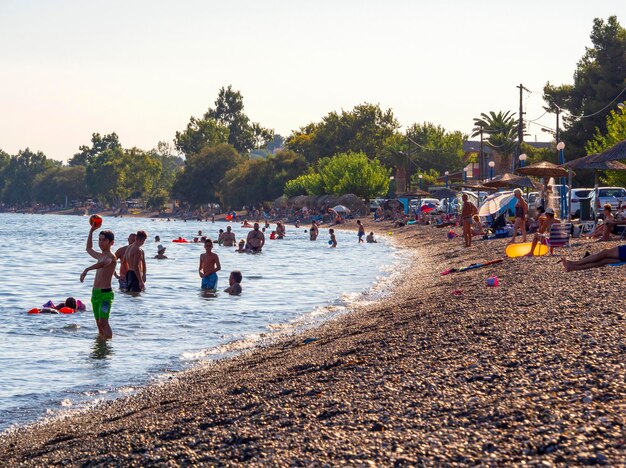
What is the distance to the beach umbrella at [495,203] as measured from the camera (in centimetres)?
3450

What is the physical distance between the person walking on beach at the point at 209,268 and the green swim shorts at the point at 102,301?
5871 mm

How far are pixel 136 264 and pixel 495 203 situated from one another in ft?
67.6

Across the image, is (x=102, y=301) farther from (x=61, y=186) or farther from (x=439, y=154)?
(x=61, y=186)

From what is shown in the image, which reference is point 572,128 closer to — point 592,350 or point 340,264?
point 340,264

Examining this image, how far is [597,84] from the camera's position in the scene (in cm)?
5700

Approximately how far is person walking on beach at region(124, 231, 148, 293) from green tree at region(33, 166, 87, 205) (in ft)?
519

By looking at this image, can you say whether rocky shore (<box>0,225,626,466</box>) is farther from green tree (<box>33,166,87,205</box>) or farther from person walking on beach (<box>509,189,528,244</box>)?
green tree (<box>33,166,87,205</box>)

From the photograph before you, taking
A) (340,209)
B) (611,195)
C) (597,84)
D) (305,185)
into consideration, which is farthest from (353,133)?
(611,195)

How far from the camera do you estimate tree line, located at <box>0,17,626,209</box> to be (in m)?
56.5

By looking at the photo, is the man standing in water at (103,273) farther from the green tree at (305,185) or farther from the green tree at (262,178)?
Answer: the green tree at (262,178)

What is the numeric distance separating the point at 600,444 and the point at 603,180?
1673 inches

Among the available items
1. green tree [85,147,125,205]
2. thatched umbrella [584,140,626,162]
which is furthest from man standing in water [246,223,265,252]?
green tree [85,147,125,205]

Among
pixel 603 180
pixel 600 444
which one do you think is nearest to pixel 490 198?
pixel 603 180

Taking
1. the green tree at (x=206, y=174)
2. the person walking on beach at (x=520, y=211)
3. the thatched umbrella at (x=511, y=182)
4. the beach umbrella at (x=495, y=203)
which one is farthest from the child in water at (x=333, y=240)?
the green tree at (x=206, y=174)
